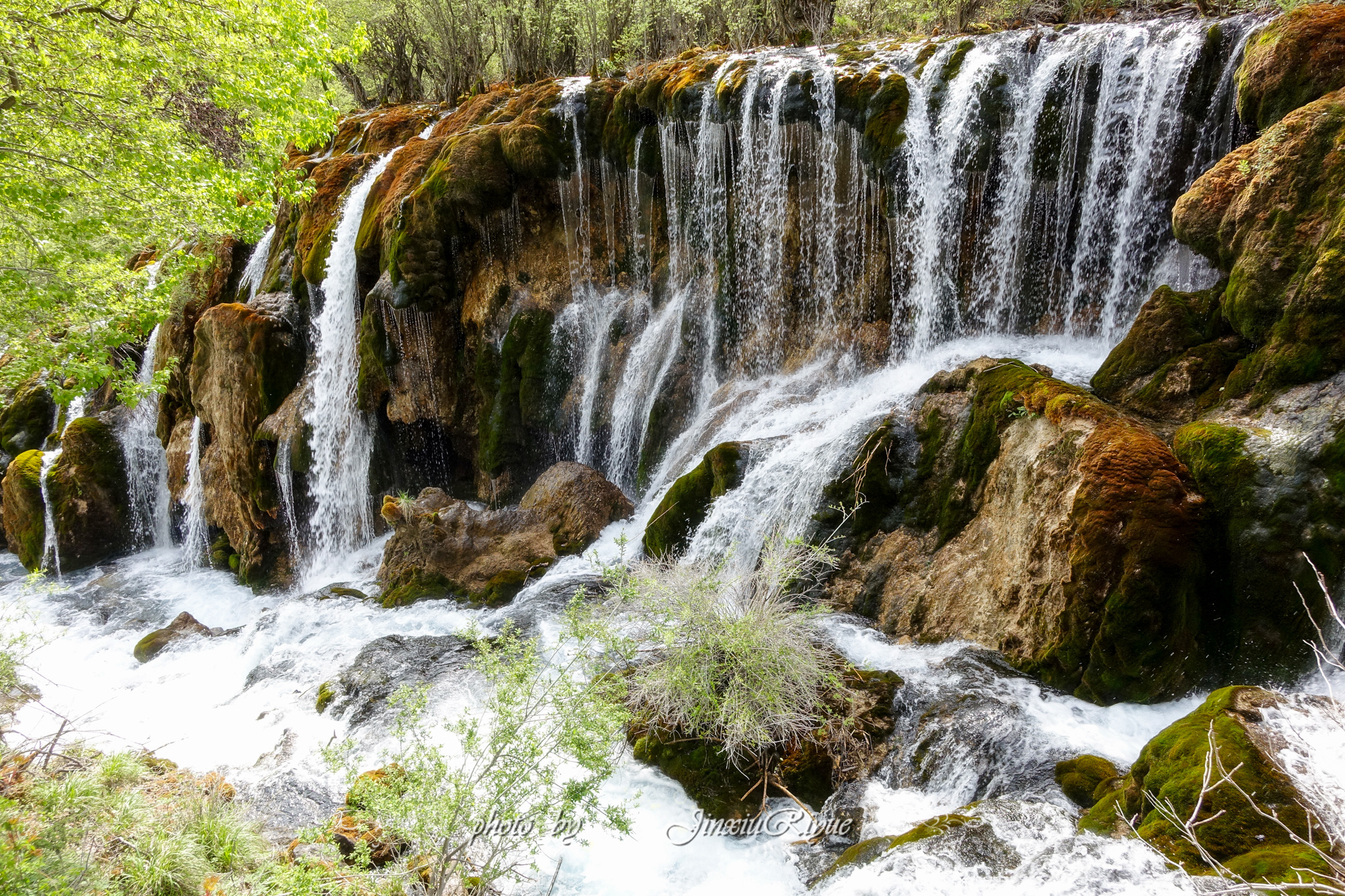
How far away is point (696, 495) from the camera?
8.73 metres

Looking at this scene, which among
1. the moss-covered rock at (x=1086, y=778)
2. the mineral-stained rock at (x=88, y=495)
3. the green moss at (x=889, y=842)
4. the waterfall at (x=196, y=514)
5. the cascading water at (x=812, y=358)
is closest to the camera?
the green moss at (x=889, y=842)

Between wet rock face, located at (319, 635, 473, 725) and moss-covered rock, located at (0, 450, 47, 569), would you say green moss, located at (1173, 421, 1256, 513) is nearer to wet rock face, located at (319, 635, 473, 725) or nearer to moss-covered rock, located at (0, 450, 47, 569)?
wet rock face, located at (319, 635, 473, 725)

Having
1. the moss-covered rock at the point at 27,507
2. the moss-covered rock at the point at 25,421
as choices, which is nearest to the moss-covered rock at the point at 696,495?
the moss-covered rock at the point at 27,507

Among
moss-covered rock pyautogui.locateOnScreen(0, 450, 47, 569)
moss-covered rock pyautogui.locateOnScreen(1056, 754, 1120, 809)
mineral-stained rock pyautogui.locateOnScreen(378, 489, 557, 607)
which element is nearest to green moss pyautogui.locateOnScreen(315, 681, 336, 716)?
mineral-stained rock pyautogui.locateOnScreen(378, 489, 557, 607)

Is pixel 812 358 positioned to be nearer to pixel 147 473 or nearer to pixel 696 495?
pixel 696 495

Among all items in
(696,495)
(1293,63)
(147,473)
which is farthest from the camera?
(147,473)

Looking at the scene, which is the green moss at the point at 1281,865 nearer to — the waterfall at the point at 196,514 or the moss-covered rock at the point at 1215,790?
the moss-covered rock at the point at 1215,790

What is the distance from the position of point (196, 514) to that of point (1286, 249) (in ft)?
55.3

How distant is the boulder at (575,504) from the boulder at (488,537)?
12 mm

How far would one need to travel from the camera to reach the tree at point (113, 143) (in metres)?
7.54

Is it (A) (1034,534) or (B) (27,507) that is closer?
(A) (1034,534)

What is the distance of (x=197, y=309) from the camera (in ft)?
52.9

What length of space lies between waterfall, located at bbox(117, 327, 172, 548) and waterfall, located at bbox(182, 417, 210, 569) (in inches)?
56.3

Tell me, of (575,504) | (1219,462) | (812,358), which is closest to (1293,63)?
(1219,462)
